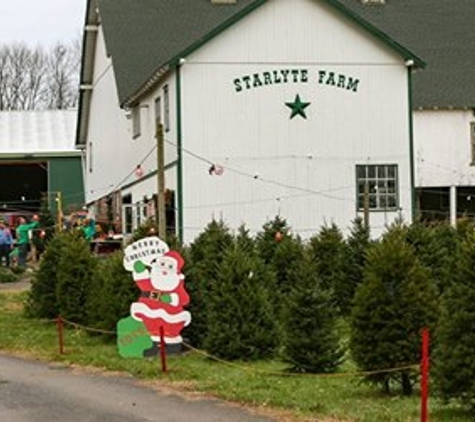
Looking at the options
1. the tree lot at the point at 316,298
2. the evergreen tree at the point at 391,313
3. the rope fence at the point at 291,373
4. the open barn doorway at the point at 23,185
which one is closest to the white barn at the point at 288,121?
the tree lot at the point at 316,298

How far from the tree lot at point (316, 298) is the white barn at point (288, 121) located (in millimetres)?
3796

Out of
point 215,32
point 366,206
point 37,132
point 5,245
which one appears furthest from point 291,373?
point 37,132

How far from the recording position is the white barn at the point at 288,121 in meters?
32.4

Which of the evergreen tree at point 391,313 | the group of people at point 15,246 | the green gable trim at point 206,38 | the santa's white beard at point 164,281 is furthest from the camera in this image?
the group of people at point 15,246

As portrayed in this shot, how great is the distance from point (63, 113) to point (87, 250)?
121ft

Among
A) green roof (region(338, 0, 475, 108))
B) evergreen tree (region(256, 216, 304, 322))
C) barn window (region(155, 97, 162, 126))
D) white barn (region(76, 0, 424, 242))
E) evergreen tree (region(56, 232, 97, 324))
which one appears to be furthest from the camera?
green roof (region(338, 0, 475, 108))

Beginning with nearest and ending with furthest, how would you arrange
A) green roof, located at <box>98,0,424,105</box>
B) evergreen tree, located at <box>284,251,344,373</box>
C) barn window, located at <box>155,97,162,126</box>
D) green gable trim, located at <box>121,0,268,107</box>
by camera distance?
evergreen tree, located at <box>284,251,344,373</box> → green gable trim, located at <box>121,0,268,107</box> → barn window, located at <box>155,97,162,126</box> → green roof, located at <box>98,0,424,105</box>

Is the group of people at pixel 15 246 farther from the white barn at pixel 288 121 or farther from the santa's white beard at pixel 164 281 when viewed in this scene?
the santa's white beard at pixel 164 281

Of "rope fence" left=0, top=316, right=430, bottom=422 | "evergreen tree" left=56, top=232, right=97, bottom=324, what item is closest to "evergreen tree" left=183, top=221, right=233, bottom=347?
"rope fence" left=0, top=316, right=430, bottom=422

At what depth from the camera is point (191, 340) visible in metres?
20.7

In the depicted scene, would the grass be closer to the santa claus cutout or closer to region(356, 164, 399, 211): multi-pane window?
the santa claus cutout

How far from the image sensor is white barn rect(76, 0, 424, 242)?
32.4 meters

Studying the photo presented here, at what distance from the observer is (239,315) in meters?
19.4

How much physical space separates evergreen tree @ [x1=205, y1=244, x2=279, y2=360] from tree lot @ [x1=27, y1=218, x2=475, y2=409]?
0.7 inches
